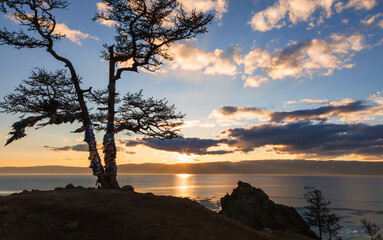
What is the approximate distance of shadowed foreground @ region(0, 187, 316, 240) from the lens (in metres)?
7.44

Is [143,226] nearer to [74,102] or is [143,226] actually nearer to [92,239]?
[92,239]

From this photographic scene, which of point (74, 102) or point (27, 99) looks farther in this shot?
point (74, 102)

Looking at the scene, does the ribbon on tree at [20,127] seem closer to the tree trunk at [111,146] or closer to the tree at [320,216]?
the tree trunk at [111,146]

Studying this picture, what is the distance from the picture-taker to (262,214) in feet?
111

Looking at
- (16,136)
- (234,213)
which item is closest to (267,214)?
(234,213)

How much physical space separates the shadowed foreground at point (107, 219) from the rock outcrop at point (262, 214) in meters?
25.4

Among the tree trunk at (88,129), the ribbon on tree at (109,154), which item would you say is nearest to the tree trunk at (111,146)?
the ribbon on tree at (109,154)

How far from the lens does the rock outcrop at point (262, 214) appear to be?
105 feet

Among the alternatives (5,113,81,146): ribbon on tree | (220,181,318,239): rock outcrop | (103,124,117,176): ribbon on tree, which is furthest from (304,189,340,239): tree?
(5,113,81,146): ribbon on tree

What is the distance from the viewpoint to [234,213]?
3450cm

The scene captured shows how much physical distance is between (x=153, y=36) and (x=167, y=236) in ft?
41.0

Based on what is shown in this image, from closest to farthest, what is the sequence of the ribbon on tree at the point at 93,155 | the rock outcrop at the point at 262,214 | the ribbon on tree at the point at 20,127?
1. the ribbon on tree at the point at 20,127
2. the ribbon on tree at the point at 93,155
3. the rock outcrop at the point at 262,214

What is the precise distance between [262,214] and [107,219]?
30.3 metres

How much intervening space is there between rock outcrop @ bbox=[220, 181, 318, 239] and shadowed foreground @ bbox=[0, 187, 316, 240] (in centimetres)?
2535
